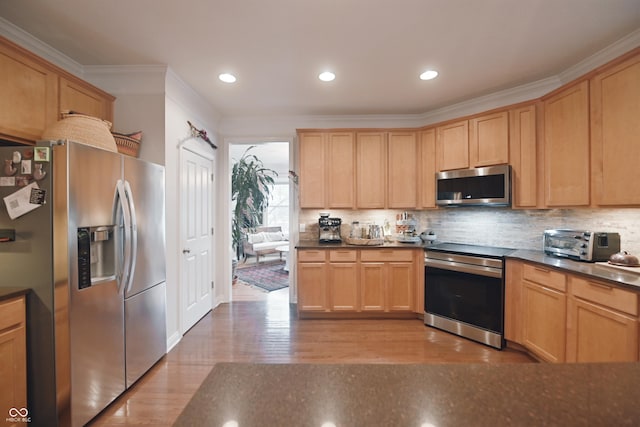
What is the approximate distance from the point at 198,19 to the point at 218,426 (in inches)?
92.3

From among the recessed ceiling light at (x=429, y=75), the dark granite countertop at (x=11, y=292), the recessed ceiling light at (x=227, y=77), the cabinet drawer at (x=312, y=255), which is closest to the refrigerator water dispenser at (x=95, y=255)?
the dark granite countertop at (x=11, y=292)

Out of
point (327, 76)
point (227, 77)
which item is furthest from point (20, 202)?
point (327, 76)

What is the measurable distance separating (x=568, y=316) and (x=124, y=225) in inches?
132

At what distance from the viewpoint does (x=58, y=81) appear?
2.11 m

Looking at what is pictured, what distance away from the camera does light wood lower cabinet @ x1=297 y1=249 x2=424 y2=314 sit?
3.40 m

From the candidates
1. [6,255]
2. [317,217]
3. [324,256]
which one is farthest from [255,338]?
[6,255]

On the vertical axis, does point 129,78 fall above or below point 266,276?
above

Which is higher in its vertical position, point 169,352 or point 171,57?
point 171,57

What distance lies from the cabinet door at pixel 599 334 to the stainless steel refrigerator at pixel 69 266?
10.7 feet

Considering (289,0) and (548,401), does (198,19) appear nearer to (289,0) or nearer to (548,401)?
(289,0)

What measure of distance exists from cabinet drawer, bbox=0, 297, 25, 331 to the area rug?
3354 mm

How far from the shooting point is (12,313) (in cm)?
152

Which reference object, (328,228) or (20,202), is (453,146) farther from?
(20,202)

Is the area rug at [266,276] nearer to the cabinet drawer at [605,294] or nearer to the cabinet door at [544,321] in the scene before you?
the cabinet door at [544,321]
